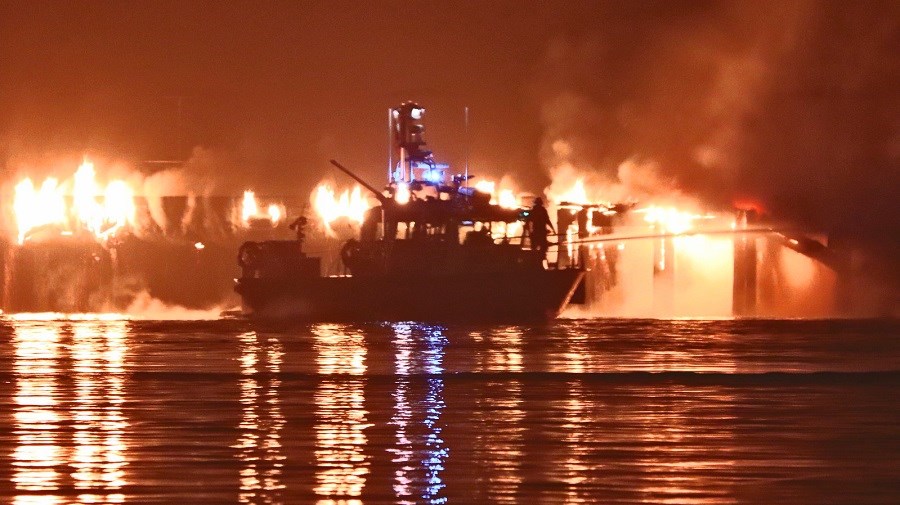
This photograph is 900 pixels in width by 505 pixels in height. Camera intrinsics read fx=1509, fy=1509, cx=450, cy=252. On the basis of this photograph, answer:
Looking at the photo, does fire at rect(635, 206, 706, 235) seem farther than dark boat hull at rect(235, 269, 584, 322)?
Yes

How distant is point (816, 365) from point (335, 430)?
916cm

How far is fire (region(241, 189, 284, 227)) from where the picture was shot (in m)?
62.9

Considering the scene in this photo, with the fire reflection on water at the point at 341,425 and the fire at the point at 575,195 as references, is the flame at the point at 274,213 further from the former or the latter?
the fire reflection on water at the point at 341,425

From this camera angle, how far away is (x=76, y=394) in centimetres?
1783

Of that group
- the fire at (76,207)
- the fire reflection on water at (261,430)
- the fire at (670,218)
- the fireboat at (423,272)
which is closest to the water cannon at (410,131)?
the fireboat at (423,272)

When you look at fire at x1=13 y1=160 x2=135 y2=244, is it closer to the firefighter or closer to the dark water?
the firefighter

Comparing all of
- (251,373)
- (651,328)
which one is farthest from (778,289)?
(251,373)

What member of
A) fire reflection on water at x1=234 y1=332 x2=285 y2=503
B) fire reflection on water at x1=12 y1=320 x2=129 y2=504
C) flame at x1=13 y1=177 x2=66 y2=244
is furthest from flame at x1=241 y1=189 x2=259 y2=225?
fire reflection on water at x1=234 y1=332 x2=285 y2=503

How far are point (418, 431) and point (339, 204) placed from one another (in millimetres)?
45760

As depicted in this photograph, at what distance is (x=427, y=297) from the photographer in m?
35.8

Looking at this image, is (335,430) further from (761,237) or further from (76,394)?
(761,237)

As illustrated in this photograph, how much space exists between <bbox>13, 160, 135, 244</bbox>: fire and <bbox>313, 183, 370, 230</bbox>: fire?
319 inches

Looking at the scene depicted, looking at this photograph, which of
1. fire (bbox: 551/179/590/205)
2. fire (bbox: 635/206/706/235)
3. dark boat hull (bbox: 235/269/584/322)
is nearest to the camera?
dark boat hull (bbox: 235/269/584/322)

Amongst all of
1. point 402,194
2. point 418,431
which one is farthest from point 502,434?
point 402,194
